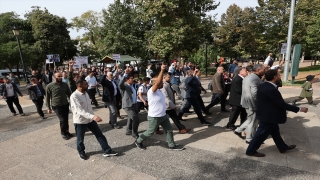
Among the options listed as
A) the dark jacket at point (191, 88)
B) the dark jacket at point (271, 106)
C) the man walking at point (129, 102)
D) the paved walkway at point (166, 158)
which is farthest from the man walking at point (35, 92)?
the dark jacket at point (271, 106)

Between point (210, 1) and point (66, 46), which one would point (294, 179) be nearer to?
point (210, 1)

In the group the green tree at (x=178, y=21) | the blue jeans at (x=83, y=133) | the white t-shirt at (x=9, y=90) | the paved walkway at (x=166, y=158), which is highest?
the green tree at (x=178, y=21)

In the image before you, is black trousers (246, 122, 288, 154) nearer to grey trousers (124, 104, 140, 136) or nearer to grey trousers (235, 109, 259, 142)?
grey trousers (235, 109, 259, 142)

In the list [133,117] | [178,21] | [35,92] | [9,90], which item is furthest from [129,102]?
[178,21]

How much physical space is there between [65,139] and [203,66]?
21128 mm

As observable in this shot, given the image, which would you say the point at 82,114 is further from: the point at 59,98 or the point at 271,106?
the point at 271,106

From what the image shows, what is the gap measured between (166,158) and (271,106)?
2.16 meters

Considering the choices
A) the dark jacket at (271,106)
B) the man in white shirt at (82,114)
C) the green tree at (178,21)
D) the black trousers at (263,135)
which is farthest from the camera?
the green tree at (178,21)

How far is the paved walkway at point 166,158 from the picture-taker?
3488mm

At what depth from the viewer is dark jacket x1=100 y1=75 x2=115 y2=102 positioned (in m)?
5.71

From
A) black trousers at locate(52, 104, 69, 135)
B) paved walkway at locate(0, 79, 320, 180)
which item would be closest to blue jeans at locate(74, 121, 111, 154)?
paved walkway at locate(0, 79, 320, 180)

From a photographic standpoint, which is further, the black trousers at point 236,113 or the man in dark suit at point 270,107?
the black trousers at point 236,113

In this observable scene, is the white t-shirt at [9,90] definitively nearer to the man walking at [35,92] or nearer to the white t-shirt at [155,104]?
the man walking at [35,92]

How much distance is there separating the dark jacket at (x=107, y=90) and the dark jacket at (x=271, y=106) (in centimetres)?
385
